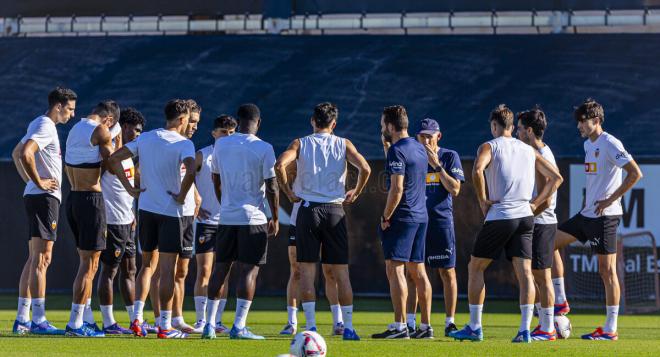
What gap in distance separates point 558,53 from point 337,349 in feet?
37.8

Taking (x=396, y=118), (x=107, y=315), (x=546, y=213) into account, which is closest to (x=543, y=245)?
(x=546, y=213)

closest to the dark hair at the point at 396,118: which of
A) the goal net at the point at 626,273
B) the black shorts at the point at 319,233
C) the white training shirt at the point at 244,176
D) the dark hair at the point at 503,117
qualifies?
the dark hair at the point at 503,117

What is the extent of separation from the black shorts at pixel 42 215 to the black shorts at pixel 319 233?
100.0 inches

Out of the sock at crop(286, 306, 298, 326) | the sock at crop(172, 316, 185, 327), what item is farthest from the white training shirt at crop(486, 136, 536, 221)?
the sock at crop(172, 316, 185, 327)

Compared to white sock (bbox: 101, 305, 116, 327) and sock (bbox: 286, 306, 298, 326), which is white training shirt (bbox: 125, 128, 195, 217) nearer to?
white sock (bbox: 101, 305, 116, 327)

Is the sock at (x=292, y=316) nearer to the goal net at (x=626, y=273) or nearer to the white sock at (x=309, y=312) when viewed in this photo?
the white sock at (x=309, y=312)

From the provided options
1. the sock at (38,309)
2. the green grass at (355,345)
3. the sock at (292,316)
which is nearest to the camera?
the green grass at (355,345)

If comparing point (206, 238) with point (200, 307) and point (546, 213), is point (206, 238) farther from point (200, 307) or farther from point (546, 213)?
point (546, 213)

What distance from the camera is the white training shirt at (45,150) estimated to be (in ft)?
39.1

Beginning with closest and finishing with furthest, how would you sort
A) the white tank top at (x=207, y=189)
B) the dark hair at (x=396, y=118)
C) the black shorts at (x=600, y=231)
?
the dark hair at (x=396, y=118)
the black shorts at (x=600, y=231)
the white tank top at (x=207, y=189)

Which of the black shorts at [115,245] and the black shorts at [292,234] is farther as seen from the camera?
the black shorts at [292,234]

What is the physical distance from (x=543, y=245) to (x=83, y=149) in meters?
4.71

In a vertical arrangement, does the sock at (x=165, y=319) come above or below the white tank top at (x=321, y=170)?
below

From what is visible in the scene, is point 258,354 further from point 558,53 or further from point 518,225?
point 558,53
